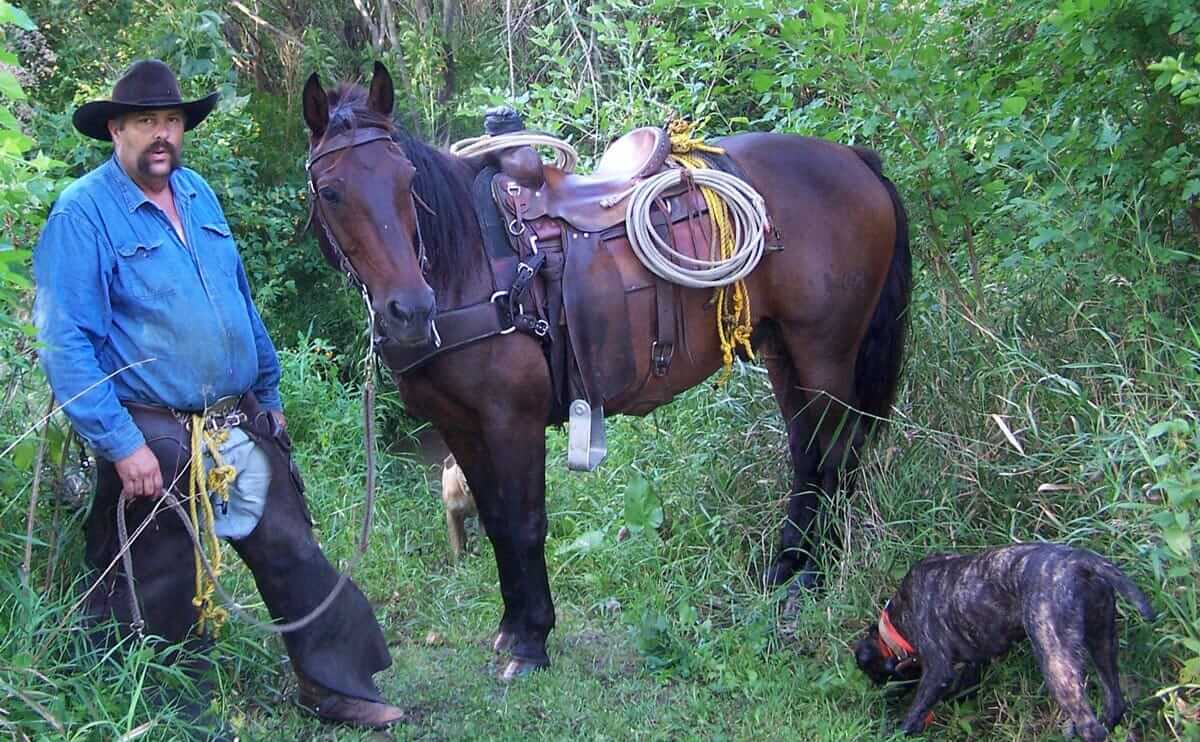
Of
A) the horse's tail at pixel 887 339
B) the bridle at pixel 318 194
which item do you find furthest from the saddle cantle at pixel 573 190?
the horse's tail at pixel 887 339

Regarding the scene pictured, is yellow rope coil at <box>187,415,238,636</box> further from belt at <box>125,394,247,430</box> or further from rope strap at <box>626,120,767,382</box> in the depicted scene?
rope strap at <box>626,120,767,382</box>

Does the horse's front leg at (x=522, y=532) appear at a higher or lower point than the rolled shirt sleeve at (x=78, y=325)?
lower

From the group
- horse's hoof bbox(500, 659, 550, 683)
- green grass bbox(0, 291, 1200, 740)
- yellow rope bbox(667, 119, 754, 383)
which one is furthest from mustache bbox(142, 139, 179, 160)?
horse's hoof bbox(500, 659, 550, 683)

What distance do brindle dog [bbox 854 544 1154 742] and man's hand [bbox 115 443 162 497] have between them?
2.29 metres

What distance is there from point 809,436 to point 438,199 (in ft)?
6.03

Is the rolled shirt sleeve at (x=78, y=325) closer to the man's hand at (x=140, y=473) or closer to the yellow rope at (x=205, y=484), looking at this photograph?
the man's hand at (x=140, y=473)

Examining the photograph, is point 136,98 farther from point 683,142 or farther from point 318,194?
point 683,142

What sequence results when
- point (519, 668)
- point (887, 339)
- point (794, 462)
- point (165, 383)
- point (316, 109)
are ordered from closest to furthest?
point (165, 383), point (316, 109), point (519, 668), point (887, 339), point (794, 462)

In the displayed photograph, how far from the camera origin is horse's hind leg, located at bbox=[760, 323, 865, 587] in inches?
170

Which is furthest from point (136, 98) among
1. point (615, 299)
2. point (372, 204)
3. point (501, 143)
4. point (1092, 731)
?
point (1092, 731)

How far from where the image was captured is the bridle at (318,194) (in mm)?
3273

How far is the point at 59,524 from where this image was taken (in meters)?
3.34

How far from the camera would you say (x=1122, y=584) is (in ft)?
9.47

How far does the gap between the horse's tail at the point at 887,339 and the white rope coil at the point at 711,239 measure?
26.0 inches
